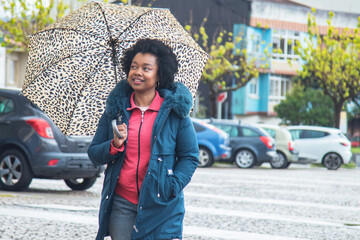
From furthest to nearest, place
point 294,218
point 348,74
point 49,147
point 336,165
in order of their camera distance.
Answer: point 348,74
point 336,165
point 49,147
point 294,218

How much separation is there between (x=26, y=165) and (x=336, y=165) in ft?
55.0

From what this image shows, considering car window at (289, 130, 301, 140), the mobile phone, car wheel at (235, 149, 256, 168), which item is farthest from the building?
the mobile phone

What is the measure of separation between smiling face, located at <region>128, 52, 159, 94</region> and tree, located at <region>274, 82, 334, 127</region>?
43.3 metres

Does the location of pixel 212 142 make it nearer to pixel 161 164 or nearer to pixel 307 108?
pixel 161 164

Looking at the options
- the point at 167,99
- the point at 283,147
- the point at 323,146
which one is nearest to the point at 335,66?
the point at 323,146

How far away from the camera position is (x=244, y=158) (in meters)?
23.7

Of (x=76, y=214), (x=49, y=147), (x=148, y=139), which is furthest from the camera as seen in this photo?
(x=49, y=147)

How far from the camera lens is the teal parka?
3.89m

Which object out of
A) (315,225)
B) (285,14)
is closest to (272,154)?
(315,225)

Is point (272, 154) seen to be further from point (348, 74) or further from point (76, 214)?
point (76, 214)

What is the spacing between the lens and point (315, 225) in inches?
359

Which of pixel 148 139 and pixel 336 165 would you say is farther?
pixel 336 165

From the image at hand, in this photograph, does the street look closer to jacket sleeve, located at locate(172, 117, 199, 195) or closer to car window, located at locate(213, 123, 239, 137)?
jacket sleeve, located at locate(172, 117, 199, 195)

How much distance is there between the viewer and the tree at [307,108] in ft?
153
